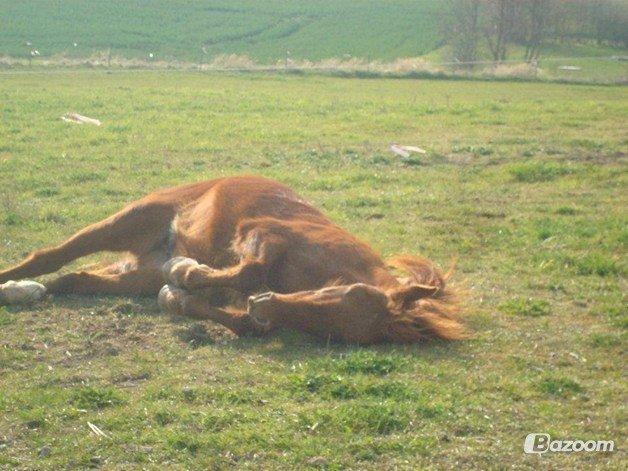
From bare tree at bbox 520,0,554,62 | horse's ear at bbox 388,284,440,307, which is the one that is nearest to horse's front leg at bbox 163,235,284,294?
horse's ear at bbox 388,284,440,307

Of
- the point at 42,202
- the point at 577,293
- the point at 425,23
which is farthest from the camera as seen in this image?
the point at 425,23

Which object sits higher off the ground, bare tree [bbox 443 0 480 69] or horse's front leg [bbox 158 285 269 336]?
bare tree [bbox 443 0 480 69]

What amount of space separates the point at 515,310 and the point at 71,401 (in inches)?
129

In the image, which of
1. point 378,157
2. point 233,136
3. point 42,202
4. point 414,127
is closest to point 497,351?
point 42,202

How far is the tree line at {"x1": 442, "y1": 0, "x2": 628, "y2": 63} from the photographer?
161 feet

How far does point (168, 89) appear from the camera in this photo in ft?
86.0

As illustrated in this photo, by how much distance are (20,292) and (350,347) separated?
2.52 meters

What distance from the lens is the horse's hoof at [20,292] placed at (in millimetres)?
6805

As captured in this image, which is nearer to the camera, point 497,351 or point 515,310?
point 497,351

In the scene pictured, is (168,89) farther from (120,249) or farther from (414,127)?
(120,249)

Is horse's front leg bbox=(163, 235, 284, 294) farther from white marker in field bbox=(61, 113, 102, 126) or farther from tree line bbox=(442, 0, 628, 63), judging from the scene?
tree line bbox=(442, 0, 628, 63)

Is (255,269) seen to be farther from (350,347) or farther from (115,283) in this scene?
(115,283)

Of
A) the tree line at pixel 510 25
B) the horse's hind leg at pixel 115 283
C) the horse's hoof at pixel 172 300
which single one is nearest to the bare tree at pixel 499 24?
the tree line at pixel 510 25

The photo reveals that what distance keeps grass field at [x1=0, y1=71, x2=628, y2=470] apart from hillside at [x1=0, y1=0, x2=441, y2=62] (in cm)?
3612
